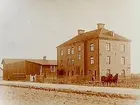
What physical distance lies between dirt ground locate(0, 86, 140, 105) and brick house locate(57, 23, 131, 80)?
0.18 metres

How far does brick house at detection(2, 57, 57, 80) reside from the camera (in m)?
3.15

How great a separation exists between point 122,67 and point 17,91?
109 cm

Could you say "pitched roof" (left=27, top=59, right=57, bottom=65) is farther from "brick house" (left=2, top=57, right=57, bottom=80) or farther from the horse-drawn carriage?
the horse-drawn carriage

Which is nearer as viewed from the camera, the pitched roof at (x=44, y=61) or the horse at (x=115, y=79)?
the horse at (x=115, y=79)

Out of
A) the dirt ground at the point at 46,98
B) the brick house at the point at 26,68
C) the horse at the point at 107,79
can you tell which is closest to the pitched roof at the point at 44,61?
the brick house at the point at 26,68

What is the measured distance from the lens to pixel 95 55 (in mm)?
2961

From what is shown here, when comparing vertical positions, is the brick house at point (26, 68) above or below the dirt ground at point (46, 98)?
above

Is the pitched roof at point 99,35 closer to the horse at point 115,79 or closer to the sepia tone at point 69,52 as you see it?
the sepia tone at point 69,52

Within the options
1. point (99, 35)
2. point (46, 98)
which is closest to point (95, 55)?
point (99, 35)

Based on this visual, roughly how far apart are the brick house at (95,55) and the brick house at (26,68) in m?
0.09

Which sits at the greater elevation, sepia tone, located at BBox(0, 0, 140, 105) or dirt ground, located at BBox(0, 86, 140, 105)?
sepia tone, located at BBox(0, 0, 140, 105)

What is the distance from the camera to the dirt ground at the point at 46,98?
287 cm

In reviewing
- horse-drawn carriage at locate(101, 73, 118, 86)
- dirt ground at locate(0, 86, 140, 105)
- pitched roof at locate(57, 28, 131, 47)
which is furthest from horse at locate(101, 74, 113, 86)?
pitched roof at locate(57, 28, 131, 47)

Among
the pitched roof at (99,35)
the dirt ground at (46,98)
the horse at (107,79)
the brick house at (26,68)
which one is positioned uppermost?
the pitched roof at (99,35)
